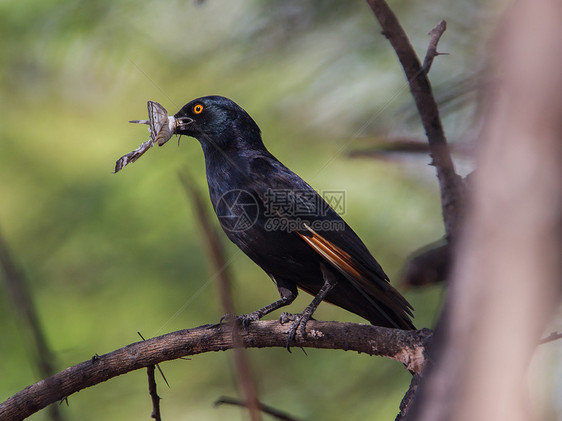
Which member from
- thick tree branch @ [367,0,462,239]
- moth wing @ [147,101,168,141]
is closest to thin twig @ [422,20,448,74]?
thick tree branch @ [367,0,462,239]

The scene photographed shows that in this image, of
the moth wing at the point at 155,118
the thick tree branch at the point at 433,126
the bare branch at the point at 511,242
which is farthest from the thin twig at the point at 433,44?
the bare branch at the point at 511,242

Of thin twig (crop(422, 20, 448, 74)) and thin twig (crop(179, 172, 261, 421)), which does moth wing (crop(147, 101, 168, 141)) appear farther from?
thin twig (crop(179, 172, 261, 421))

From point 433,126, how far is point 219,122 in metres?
1.43

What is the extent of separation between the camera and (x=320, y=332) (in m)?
3.08

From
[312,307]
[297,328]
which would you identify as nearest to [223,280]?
[297,328]

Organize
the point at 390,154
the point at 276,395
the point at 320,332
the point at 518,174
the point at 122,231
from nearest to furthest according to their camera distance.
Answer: the point at 518,174
the point at 320,332
the point at 390,154
the point at 276,395
the point at 122,231

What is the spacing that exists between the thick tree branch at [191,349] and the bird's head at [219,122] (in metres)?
1.40

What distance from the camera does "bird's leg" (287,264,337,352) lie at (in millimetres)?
3158

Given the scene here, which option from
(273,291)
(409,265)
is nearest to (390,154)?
(409,265)

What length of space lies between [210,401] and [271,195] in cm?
140

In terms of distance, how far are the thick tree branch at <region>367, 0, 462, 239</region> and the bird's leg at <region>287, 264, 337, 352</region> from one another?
71 cm

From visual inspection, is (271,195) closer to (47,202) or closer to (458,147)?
(458,147)

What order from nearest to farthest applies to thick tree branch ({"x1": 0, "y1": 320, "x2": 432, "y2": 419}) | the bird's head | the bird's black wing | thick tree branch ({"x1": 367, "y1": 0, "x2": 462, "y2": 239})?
thick tree branch ({"x1": 0, "y1": 320, "x2": 432, "y2": 419}) < thick tree branch ({"x1": 367, "y1": 0, "x2": 462, "y2": 239}) < the bird's black wing < the bird's head

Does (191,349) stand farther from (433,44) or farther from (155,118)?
(433,44)
